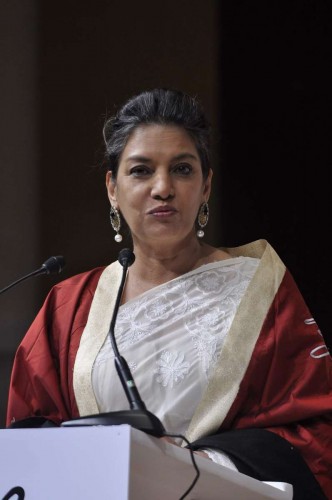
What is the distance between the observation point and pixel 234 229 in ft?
10.4

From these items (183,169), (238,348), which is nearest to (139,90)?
(183,169)

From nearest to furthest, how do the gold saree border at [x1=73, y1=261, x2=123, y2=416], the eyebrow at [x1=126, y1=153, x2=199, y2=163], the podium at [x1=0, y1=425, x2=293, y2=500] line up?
the podium at [x1=0, y1=425, x2=293, y2=500] < the gold saree border at [x1=73, y1=261, x2=123, y2=416] < the eyebrow at [x1=126, y1=153, x2=199, y2=163]

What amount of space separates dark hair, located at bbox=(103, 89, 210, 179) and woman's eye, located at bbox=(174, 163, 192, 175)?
70 millimetres

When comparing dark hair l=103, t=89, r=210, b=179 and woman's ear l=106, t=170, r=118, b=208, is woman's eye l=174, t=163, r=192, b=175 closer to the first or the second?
dark hair l=103, t=89, r=210, b=179

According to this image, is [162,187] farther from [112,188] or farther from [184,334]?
[184,334]

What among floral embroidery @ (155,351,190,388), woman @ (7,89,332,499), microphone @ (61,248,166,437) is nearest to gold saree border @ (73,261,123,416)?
woman @ (7,89,332,499)

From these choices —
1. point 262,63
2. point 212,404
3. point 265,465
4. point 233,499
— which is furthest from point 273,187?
point 233,499

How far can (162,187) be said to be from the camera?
243 centimetres

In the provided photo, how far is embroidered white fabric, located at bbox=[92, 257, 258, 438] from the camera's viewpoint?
92.4 inches

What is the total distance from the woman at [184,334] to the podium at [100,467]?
414 millimetres

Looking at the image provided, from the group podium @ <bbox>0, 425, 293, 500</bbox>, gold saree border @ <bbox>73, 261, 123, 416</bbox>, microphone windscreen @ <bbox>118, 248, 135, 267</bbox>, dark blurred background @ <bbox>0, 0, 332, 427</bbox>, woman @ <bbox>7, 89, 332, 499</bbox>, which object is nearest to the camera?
podium @ <bbox>0, 425, 293, 500</bbox>

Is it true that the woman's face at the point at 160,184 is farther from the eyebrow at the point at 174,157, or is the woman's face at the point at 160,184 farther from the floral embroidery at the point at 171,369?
the floral embroidery at the point at 171,369

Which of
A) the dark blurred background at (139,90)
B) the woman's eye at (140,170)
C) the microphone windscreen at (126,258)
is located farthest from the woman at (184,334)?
the dark blurred background at (139,90)

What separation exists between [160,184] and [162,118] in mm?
190
